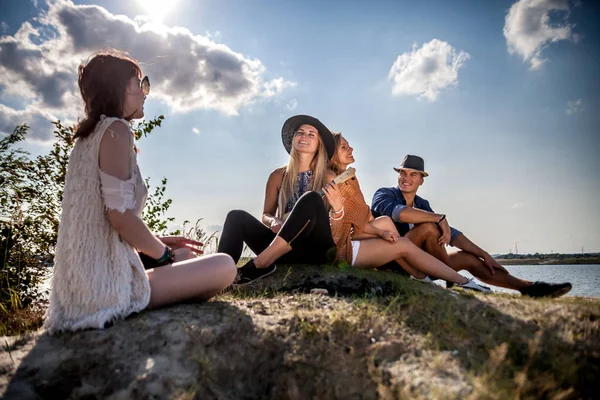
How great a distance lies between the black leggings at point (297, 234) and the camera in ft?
13.3

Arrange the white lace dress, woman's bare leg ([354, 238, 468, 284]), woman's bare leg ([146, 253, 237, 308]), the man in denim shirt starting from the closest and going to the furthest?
1. the white lace dress
2. woman's bare leg ([146, 253, 237, 308])
3. woman's bare leg ([354, 238, 468, 284])
4. the man in denim shirt

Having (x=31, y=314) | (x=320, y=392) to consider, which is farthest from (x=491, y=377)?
(x=31, y=314)

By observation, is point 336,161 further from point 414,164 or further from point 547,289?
point 547,289

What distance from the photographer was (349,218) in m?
4.71

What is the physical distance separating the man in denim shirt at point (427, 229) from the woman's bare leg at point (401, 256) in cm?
30

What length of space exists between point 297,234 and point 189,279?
1616 millimetres

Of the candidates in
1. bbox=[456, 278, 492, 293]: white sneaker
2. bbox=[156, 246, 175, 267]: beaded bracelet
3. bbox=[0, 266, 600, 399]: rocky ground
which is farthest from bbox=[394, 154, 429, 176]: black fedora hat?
bbox=[156, 246, 175, 267]: beaded bracelet

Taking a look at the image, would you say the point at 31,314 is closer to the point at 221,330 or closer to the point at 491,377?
the point at 221,330

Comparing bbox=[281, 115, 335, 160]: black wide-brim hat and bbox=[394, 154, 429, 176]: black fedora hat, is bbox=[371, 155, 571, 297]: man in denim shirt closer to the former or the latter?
bbox=[394, 154, 429, 176]: black fedora hat

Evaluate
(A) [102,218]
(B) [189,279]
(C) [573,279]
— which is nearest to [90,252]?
(A) [102,218]

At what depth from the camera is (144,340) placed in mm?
2141

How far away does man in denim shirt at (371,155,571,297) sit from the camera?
16.2ft

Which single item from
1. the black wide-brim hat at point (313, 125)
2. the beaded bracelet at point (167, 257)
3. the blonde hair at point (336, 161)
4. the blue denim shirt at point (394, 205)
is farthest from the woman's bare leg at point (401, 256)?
the beaded bracelet at point (167, 257)

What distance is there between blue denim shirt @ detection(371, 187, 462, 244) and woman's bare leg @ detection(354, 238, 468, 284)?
701mm
